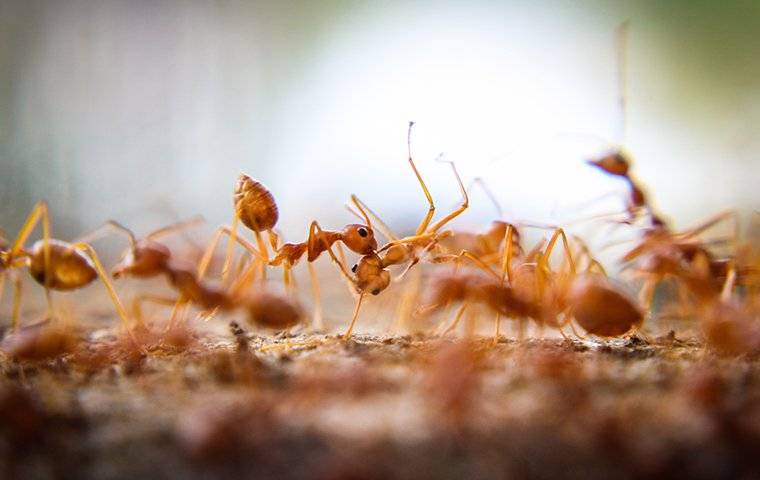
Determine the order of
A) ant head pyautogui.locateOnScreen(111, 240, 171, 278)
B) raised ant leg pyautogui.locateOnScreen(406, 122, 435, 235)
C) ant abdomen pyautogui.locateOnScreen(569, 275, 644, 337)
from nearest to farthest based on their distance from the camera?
ant abdomen pyautogui.locateOnScreen(569, 275, 644, 337)
ant head pyautogui.locateOnScreen(111, 240, 171, 278)
raised ant leg pyautogui.locateOnScreen(406, 122, 435, 235)

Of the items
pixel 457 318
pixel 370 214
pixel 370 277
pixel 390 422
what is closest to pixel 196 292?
pixel 370 277

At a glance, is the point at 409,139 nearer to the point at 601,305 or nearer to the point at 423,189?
the point at 423,189

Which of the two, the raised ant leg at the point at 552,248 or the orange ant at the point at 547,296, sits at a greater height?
the raised ant leg at the point at 552,248

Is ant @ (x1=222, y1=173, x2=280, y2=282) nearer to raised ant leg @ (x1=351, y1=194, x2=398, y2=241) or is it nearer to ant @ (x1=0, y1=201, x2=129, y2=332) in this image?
raised ant leg @ (x1=351, y1=194, x2=398, y2=241)

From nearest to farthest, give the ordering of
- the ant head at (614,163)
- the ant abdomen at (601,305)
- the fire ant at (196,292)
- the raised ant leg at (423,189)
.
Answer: the ant abdomen at (601,305)
the fire ant at (196,292)
the raised ant leg at (423,189)
the ant head at (614,163)

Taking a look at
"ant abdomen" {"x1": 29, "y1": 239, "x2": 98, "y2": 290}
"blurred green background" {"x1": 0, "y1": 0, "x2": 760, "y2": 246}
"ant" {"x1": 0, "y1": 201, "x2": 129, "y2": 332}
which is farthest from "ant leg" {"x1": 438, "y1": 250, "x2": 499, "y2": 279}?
"blurred green background" {"x1": 0, "y1": 0, "x2": 760, "y2": 246}

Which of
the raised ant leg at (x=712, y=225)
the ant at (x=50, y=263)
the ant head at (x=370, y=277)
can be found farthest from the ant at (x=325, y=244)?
the raised ant leg at (x=712, y=225)

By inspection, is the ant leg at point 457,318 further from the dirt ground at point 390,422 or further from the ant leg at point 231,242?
the ant leg at point 231,242
